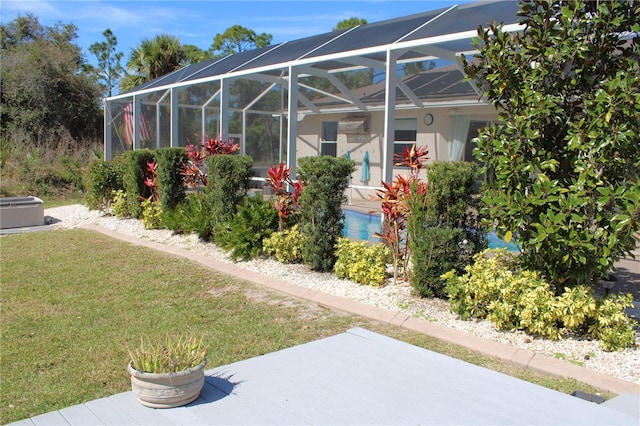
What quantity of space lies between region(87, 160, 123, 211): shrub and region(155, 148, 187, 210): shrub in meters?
2.88

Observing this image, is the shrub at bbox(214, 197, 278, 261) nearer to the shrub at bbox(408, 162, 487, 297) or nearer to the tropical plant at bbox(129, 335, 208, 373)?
the shrub at bbox(408, 162, 487, 297)

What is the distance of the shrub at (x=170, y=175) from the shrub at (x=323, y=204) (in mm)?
4376

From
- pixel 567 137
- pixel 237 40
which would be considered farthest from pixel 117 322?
pixel 237 40

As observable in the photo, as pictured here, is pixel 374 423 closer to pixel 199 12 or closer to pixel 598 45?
pixel 598 45

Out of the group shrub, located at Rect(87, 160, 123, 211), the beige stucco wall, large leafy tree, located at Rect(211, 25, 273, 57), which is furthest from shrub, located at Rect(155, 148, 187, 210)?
large leafy tree, located at Rect(211, 25, 273, 57)

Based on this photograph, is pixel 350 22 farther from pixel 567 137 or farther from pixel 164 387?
pixel 164 387

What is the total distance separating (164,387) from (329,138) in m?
16.8

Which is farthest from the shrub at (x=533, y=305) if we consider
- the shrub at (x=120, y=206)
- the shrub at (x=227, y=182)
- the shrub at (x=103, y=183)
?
the shrub at (x=103, y=183)

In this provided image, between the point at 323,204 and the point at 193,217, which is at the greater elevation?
the point at 323,204

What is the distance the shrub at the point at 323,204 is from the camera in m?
7.21

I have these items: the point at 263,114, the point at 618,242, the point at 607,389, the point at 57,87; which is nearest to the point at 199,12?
the point at 263,114

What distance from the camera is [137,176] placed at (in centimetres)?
1183

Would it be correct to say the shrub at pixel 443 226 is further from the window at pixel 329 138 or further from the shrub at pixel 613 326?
the window at pixel 329 138

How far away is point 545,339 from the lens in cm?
485
